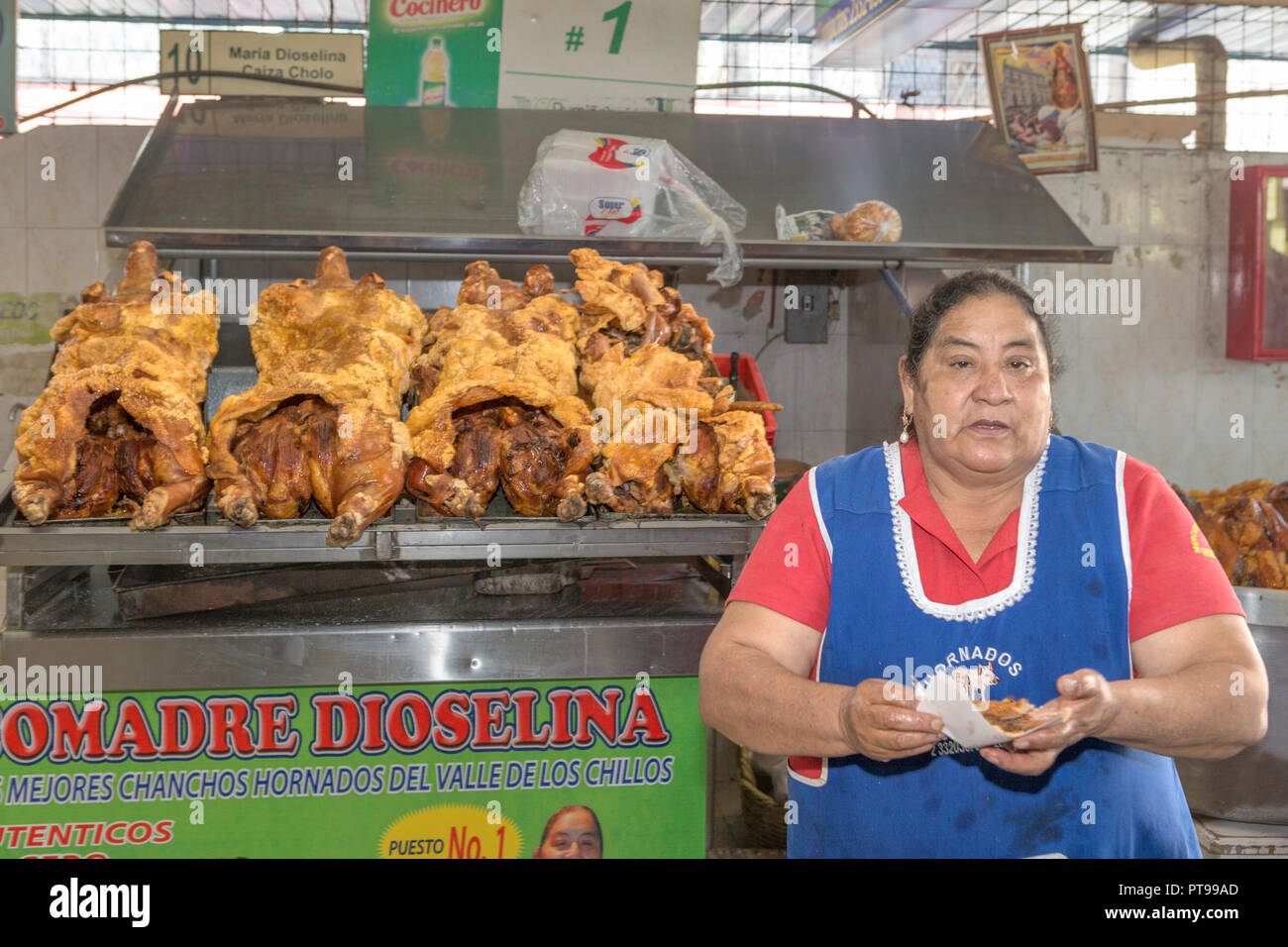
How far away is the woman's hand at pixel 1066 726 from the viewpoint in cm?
138

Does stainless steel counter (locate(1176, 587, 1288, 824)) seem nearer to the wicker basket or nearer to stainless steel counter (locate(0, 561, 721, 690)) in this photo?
the wicker basket

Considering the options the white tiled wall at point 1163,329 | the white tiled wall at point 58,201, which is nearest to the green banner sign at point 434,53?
the white tiled wall at point 58,201

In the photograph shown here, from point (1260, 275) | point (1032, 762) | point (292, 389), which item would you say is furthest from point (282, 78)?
point (1260, 275)

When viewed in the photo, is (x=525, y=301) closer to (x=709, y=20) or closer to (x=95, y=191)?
(x=95, y=191)

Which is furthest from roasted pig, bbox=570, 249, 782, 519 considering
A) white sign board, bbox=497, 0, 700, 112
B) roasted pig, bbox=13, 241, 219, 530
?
white sign board, bbox=497, 0, 700, 112

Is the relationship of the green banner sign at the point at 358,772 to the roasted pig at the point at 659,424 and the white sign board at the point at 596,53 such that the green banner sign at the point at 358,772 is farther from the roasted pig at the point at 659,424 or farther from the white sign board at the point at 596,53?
the white sign board at the point at 596,53

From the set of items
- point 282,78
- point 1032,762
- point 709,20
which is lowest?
point 1032,762

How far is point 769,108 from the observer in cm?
1175

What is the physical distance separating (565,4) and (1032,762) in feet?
13.0

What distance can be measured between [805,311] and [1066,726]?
3.62 m

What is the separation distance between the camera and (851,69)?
19.0 feet

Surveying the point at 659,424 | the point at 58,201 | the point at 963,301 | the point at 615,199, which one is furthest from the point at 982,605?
the point at 58,201

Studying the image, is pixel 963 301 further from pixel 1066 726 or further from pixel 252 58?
pixel 252 58
